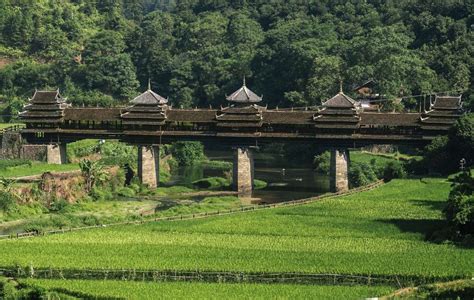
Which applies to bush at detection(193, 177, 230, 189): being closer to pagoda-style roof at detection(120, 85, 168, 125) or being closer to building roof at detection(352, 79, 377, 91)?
pagoda-style roof at detection(120, 85, 168, 125)

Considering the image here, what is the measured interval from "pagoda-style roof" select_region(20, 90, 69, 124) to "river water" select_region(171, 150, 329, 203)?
12880 millimetres

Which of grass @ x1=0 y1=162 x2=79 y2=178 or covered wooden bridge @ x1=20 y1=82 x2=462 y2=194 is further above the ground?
covered wooden bridge @ x1=20 y1=82 x2=462 y2=194

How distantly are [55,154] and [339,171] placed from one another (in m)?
27.2

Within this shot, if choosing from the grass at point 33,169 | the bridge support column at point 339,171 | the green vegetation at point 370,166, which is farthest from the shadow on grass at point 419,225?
the grass at point 33,169

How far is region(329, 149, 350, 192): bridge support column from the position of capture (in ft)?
300

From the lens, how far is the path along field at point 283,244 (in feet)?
186

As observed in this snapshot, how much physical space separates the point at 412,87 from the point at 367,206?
52.2 metres

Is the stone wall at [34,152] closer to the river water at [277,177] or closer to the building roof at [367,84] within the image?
the river water at [277,177]

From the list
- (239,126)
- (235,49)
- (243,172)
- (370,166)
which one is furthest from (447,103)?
(235,49)

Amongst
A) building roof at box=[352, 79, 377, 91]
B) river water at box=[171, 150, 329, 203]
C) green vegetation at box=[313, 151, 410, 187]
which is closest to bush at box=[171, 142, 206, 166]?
river water at box=[171, 150, 329, 203]

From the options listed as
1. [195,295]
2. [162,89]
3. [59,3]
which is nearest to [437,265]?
[195,295]

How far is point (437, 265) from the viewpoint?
55.7 metres

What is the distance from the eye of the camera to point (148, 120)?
3782 inches

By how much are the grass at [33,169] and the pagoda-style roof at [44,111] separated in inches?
206
